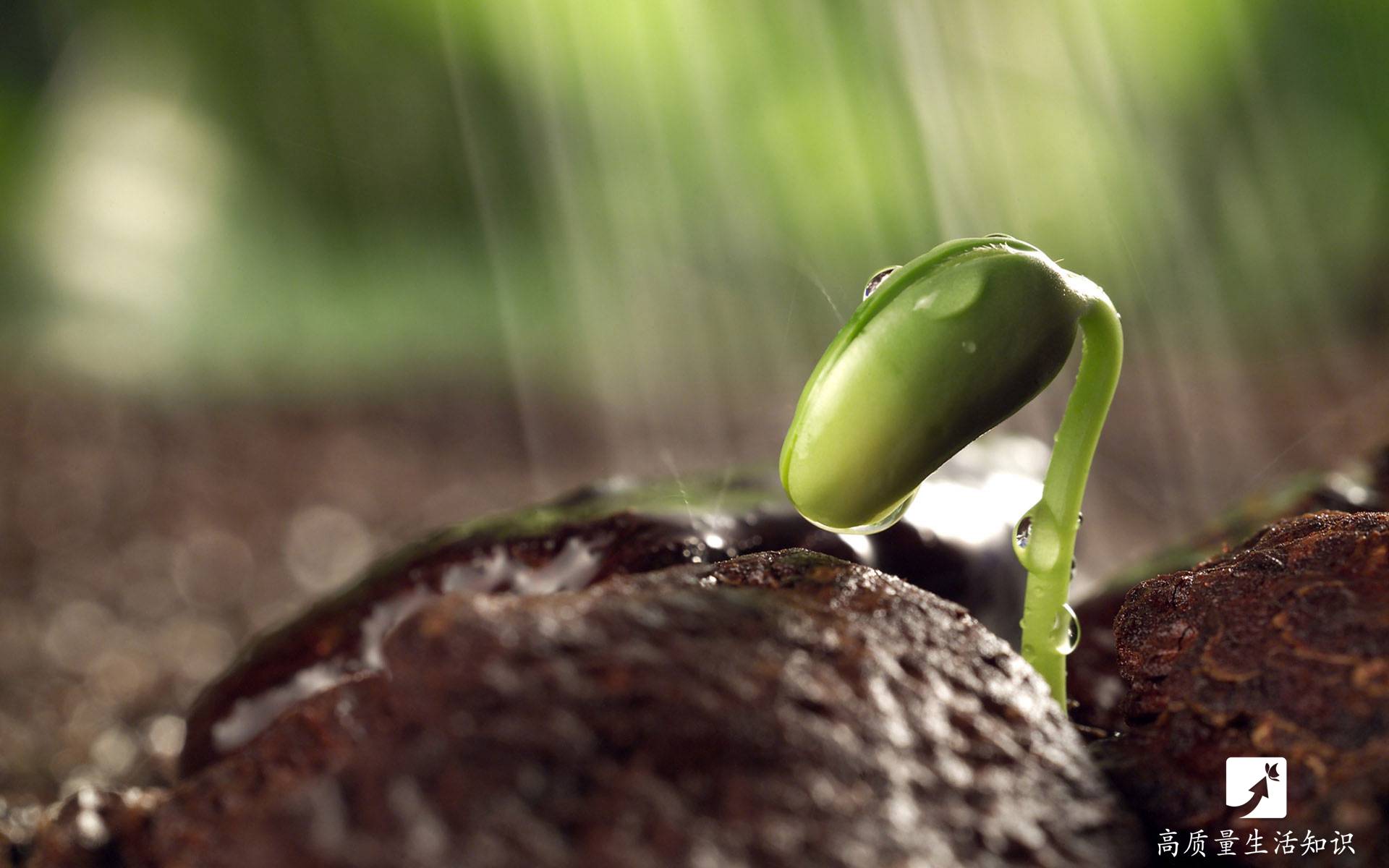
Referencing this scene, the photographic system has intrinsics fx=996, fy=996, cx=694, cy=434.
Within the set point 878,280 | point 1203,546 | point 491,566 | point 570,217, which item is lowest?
point 1203,546

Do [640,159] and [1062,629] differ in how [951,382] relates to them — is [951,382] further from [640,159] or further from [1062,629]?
[640,159]

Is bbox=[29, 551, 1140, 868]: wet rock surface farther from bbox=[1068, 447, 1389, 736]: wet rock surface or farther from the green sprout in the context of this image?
bbox=[1068, 447, 1389, 736]: wet rock surface

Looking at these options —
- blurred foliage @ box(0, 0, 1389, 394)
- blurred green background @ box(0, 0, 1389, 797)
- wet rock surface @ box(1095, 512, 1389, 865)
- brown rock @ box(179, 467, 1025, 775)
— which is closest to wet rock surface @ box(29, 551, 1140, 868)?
wet rock surface @ box(1095, 512, 1389, 865)

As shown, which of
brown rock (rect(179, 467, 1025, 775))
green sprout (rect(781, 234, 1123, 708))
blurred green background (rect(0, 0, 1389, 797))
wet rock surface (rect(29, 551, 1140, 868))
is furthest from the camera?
blurred green background (rect(0, 0, 1389, 797))

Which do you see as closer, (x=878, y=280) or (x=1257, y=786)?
(x=1257, y=786)

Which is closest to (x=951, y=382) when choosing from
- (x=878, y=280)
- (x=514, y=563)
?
(x=878, y=280)

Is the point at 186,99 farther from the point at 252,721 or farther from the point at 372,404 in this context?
the point at 252,721
